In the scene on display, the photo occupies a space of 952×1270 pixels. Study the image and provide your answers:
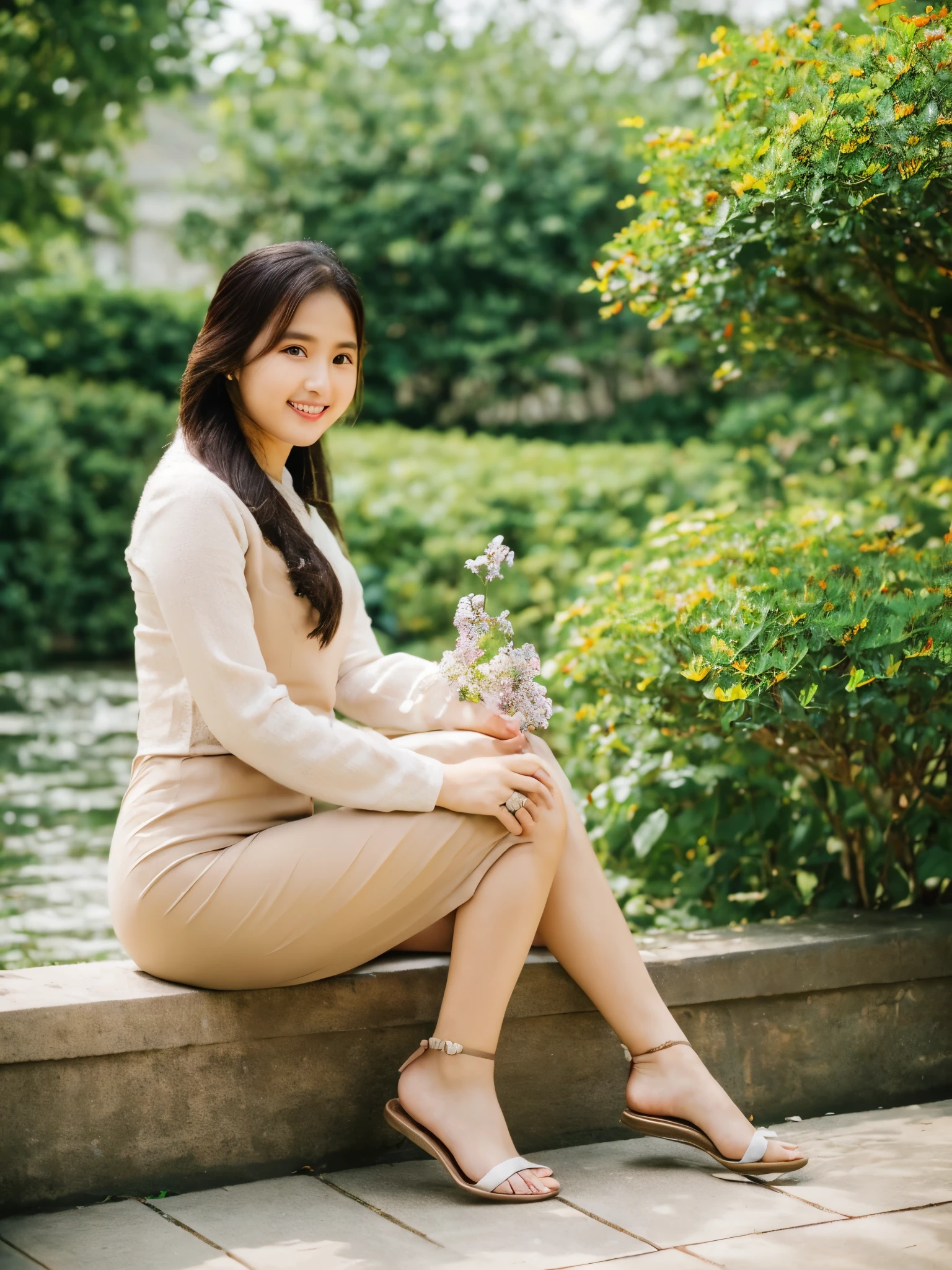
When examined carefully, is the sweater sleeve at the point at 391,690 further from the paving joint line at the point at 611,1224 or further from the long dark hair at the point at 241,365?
the paving joint line at the point at 611,1224

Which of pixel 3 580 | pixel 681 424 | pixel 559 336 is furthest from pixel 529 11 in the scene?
pixel 3 580

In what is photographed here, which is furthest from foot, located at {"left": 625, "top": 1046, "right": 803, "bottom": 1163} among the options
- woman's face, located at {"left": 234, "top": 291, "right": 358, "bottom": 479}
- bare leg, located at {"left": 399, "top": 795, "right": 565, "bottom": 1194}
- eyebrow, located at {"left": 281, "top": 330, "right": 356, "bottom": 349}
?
eyebrow, located at {"left": 281, "top": 330, "right": 356, "bottom": 349}

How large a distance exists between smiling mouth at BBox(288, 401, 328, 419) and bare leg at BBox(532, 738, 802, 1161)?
2.98 feet

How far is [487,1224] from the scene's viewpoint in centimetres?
233

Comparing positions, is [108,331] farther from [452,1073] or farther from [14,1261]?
[14,1261]

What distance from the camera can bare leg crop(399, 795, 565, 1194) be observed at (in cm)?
244

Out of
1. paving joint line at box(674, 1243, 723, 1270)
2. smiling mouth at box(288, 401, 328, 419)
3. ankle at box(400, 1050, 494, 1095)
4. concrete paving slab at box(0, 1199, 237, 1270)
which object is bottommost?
paving joint line at box(674, 1243, 723, 1270)

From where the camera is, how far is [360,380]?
3012mm

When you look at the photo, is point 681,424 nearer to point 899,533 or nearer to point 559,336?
point 559,336

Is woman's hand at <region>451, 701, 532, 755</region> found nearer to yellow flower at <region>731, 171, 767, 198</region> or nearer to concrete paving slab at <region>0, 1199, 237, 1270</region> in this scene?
concrete paving slab at <region>0, 1199, 237, 1270</region>

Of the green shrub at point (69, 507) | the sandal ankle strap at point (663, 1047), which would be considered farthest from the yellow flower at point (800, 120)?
the green shrub at point (69, 507)

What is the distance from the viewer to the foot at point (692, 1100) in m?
2.51

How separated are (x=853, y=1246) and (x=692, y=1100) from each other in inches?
15.6

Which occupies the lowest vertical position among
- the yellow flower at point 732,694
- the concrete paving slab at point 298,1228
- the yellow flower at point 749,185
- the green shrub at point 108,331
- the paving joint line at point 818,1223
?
the paving joint line at point 818,1223
